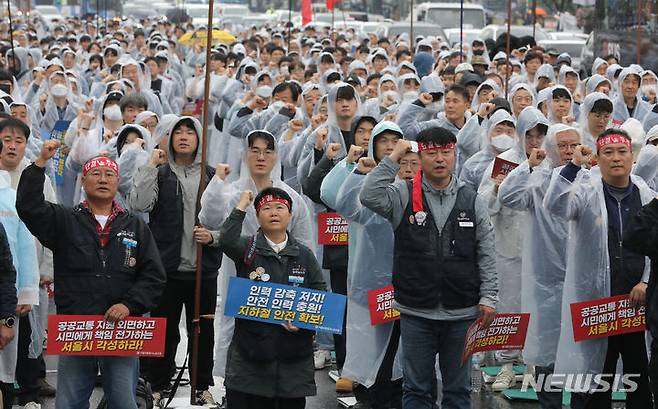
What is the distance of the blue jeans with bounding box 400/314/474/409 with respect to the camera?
7359 millimetres

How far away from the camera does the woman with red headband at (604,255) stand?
24.8 feet

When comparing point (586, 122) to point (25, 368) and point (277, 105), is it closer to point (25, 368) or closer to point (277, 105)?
point (25, 368)

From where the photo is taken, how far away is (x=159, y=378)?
8945mm

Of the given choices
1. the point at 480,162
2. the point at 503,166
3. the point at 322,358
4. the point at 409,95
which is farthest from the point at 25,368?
the point at 409,95

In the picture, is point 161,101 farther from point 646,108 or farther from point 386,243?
point 386,243

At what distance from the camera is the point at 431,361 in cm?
742

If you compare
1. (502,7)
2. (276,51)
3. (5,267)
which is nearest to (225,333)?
(5,267)

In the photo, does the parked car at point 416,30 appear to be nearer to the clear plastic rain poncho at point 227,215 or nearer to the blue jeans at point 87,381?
the clear plastic rain poncho at point 227,215

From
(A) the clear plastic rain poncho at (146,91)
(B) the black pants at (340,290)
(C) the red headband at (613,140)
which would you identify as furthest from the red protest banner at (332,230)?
(A) the clear plastic rain poncho at (146,91)

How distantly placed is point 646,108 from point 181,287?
269 inches

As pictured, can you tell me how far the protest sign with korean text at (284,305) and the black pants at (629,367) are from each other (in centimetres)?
149

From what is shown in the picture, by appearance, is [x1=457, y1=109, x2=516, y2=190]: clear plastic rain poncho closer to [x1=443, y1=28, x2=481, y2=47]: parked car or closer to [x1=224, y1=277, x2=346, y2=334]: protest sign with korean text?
[x1=224, y1=277, x2=346, y2=334]: protest sign with korean text

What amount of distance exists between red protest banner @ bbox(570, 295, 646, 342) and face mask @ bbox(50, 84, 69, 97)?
325 inches

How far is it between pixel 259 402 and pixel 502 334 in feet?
4.84
